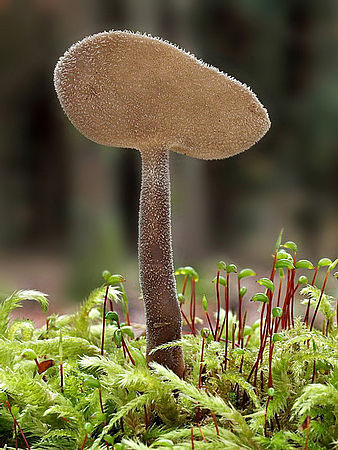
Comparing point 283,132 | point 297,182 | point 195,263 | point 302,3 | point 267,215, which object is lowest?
point 195,263

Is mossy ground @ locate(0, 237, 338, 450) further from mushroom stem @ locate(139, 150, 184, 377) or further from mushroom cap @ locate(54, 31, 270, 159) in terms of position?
mushroom cap @ locate(54, 31, 270, 159)

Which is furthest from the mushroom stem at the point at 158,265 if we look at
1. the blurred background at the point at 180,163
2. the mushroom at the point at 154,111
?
the blurred background at the point at 180,163

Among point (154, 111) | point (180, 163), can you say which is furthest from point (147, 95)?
point (180, 163)

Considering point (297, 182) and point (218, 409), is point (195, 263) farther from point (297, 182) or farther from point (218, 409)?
point (218, 409)

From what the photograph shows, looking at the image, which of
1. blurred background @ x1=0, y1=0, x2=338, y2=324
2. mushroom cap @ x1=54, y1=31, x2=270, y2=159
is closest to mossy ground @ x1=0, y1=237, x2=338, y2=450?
mushroom cap @ x1=54, y1=31, x2=270, y2=159

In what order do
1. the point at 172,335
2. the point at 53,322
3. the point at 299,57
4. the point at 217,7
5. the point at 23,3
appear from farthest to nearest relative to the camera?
the point at 23,3 < the point at 299,57 < the point at 217,7 < the point at 53,322 < the point at 172,335

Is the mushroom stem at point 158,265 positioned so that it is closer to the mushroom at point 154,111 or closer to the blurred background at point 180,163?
the mushroom at point 154,111

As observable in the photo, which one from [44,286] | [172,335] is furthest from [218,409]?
[44,286]

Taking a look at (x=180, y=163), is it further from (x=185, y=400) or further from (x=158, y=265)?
(x=185, y=400)
